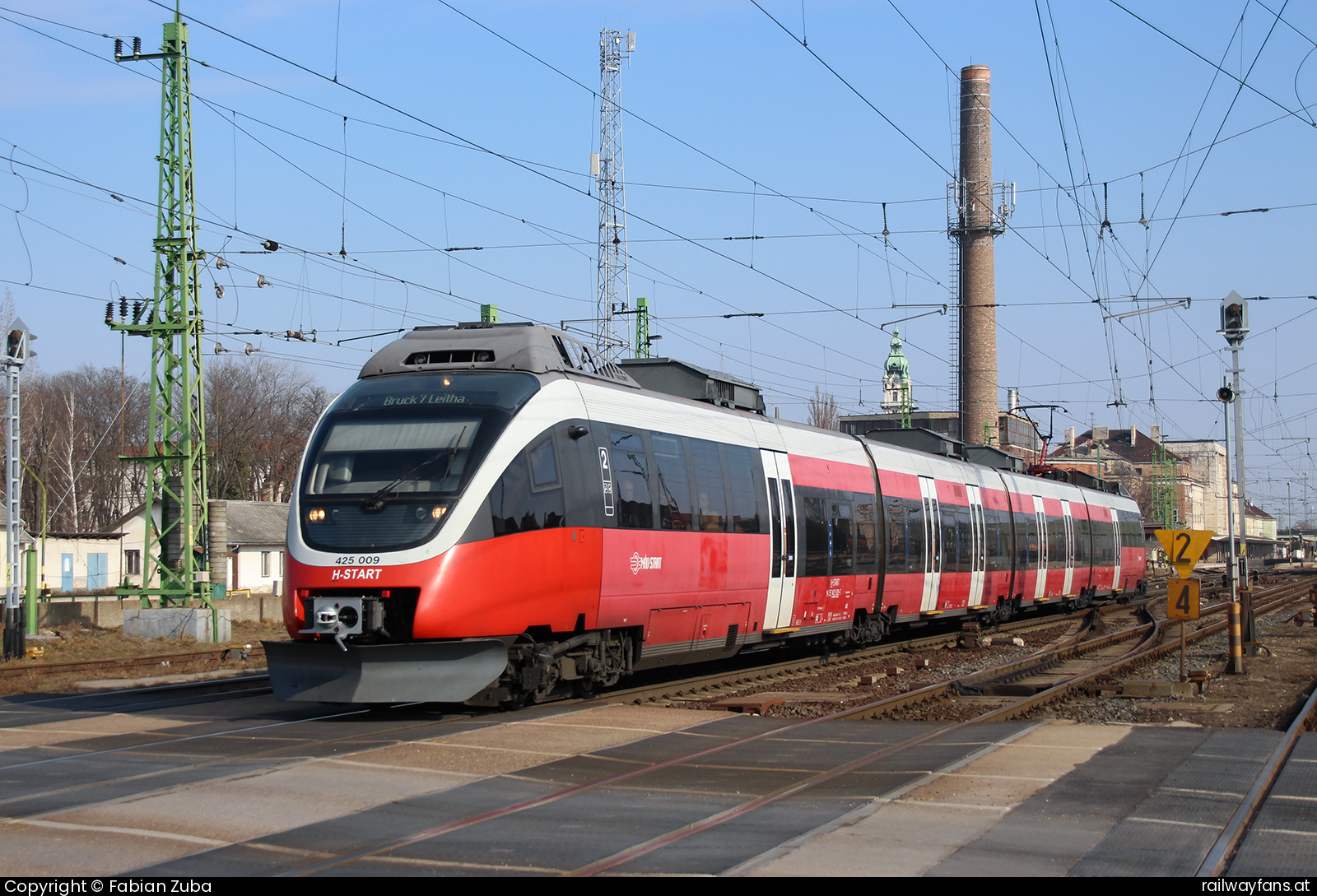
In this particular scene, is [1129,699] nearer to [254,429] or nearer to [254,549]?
[254,549]

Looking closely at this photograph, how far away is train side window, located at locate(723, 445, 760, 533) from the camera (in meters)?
16.8

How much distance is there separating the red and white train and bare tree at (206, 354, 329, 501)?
58014 millimetres

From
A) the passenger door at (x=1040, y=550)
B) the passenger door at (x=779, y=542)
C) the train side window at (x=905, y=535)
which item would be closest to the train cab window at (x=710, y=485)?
the passenger door at (x=779, y=542)

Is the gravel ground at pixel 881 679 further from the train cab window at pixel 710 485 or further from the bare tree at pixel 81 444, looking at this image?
the bare tree at pixel 81 444

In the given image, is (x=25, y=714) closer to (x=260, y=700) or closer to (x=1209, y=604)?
(x=260, y=700)

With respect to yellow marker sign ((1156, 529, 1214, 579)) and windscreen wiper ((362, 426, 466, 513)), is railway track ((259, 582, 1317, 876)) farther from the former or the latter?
windscreen wiper ((362, 426, 466, 513))

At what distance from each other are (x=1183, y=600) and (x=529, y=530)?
8328 mm

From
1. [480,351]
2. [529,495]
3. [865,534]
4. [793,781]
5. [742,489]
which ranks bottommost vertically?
[793,781]

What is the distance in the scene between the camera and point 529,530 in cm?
1249

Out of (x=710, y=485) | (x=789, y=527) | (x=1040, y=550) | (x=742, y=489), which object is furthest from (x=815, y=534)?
(x=1040, y=550)

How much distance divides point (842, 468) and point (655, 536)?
22.9ft

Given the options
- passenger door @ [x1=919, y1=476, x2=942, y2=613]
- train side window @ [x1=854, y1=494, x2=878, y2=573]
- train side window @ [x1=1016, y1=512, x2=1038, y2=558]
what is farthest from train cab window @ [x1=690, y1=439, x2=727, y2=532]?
train side window @ [x1=1016, y1=512, x2=1038, y2=558]

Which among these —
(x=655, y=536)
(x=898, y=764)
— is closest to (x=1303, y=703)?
(x=898, y=764)

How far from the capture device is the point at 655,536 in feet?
48.0
